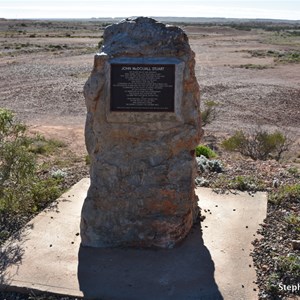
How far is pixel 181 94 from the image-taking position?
21.4ft

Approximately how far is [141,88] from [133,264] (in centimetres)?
221

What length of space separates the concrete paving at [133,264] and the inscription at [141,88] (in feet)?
6.13

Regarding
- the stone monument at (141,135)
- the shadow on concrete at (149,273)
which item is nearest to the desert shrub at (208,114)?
the stone monument at (141,135)

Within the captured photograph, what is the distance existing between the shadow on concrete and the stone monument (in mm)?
203

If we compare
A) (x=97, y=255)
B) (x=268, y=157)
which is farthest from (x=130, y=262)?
(x=268, y=157)

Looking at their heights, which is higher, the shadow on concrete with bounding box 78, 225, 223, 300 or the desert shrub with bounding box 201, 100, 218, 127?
the shadow on concrete with bounding box 78, 225, 223, 300

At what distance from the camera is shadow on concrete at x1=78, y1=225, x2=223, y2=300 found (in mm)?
5746

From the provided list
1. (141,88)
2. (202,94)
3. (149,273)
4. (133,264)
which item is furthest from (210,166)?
(202,94)

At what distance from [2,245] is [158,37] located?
3398 millimetres

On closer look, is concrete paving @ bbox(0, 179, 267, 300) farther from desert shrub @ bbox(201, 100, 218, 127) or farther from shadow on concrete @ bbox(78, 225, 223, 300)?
desert shrub @ bbox(201, 100, 218, 127)

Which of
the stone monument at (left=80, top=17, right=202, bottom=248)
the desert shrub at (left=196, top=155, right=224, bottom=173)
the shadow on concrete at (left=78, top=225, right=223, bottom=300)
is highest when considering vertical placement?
the stone monument at (left=80, top=17, right=202, bottom=248)

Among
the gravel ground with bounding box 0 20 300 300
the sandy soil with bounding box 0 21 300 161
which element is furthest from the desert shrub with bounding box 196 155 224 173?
the sandy soil with bounding box 0 21 300 161

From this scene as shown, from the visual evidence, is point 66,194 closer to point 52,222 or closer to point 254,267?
point 52,222

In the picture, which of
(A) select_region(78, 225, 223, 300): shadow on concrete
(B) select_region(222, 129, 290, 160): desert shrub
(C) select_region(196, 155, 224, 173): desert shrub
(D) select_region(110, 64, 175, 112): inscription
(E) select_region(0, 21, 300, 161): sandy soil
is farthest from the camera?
(E) select_region(0, 21, 300, 161): sandy soil
